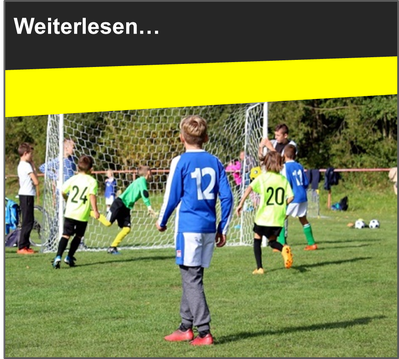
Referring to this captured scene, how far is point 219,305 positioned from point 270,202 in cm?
273

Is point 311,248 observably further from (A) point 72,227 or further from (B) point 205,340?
(B) point 205,340

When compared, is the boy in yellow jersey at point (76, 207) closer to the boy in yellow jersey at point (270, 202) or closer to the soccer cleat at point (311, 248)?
the boy in yellow jersey at point (270, 202)

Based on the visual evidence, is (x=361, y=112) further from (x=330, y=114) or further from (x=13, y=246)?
(x=13, y=246)

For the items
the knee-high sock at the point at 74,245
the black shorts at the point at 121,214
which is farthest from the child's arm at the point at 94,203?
the black shorts at the point at 121,214

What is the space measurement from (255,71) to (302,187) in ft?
16.9

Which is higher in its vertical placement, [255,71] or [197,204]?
[255,71]

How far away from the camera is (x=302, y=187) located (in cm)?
1388

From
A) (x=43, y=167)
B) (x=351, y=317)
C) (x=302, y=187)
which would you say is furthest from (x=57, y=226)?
(x=351, y=317)

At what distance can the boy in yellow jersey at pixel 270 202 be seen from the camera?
11.2m

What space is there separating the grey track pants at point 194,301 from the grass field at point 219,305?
0.21 metres

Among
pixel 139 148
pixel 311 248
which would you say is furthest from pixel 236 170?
pixel 311 248

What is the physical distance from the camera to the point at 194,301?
6672 millimetres

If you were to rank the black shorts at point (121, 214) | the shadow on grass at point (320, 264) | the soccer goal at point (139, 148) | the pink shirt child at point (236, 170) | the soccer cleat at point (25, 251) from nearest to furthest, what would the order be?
the shadow on grass at point (320, 264)
the black shorts at point (121, 214)
the soccer cleat at point (25, 251)
the soccer goal at point (139, 148)
the pink shirt child at point (236, 170)

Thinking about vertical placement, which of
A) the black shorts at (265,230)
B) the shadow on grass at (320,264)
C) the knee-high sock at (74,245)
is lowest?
the shadow on grass at (320,264)
